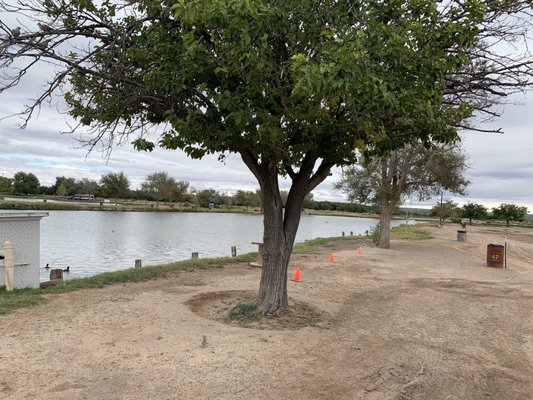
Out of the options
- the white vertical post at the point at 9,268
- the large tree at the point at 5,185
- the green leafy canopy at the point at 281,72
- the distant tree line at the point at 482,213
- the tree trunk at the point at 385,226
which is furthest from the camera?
the large tree at the point at 5,185

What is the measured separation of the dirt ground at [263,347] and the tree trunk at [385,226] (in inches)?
545

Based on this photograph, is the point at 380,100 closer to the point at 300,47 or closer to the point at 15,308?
the point at 300,47

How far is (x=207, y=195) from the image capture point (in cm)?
11238

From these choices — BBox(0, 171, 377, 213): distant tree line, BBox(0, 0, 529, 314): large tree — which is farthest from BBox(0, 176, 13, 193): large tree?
BBox(0, 0, 529, 314): large tree

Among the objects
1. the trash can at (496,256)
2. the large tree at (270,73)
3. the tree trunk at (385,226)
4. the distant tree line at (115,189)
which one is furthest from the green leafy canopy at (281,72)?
the distant tree line at (115,189)

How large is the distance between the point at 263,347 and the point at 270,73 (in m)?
3.76

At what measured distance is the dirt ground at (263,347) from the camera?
4715 millimetres

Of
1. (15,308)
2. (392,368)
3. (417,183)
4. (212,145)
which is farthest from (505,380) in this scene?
(417,183)

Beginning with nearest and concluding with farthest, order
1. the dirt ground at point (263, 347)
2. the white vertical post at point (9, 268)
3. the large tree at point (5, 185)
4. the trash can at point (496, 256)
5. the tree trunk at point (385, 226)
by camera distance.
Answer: the dirt ground at point (263, 347) → the white vertical post at point (9, 268) → the trash can at point (496, 256) → the tree trunk at point (385, 226) → the large tree at point (5, 185)

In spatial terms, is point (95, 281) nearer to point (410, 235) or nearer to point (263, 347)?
point (263, 347)

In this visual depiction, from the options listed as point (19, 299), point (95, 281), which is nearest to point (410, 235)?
point (95, 281)

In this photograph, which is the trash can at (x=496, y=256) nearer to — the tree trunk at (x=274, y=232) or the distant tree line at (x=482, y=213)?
the tree trunk at (x=274, y=232)

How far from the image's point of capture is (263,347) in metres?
6.08

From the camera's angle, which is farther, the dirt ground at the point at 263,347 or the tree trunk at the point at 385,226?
the tree trunk at the point at 385,226
